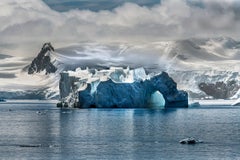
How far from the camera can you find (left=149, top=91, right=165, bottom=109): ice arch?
561ft

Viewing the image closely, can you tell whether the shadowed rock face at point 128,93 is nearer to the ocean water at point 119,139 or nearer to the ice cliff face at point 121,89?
the ice cliff face at point 121,89

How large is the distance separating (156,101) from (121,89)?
22.1 metres

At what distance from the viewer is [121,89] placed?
512ft

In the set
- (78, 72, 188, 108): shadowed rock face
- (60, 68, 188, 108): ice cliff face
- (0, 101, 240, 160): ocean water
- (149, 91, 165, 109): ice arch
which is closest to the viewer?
(0, 101, 240, 160): ocean water

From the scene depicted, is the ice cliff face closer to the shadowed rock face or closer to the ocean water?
the shadowed rock face

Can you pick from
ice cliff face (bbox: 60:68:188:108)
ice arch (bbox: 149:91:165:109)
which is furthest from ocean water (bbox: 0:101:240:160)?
ice arch (bbox: 149:91:165:109)

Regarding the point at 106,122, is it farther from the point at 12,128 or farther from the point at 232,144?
the point at 232,144

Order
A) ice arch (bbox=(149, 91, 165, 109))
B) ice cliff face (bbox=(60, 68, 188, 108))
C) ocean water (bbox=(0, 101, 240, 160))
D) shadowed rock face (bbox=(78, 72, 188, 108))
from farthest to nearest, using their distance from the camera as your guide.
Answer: ice arch (bbox=(149, 91, 165, 109))
shadowed rock face (bbox=(78, 72, 188, 108))
ice cliff face (bbox=(60, 68, 188, 108))
ocean water (bbox=(0, 101, 240, 160))

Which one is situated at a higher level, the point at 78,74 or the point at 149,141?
the point at 78,74

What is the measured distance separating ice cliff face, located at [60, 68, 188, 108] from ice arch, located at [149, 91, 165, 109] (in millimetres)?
2231

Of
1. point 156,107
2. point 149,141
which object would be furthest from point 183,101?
point 149,141

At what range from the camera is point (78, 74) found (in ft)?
568

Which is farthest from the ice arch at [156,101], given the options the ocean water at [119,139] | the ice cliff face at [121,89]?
the ocean water at [119,139]

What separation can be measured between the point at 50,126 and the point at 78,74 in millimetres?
63180
